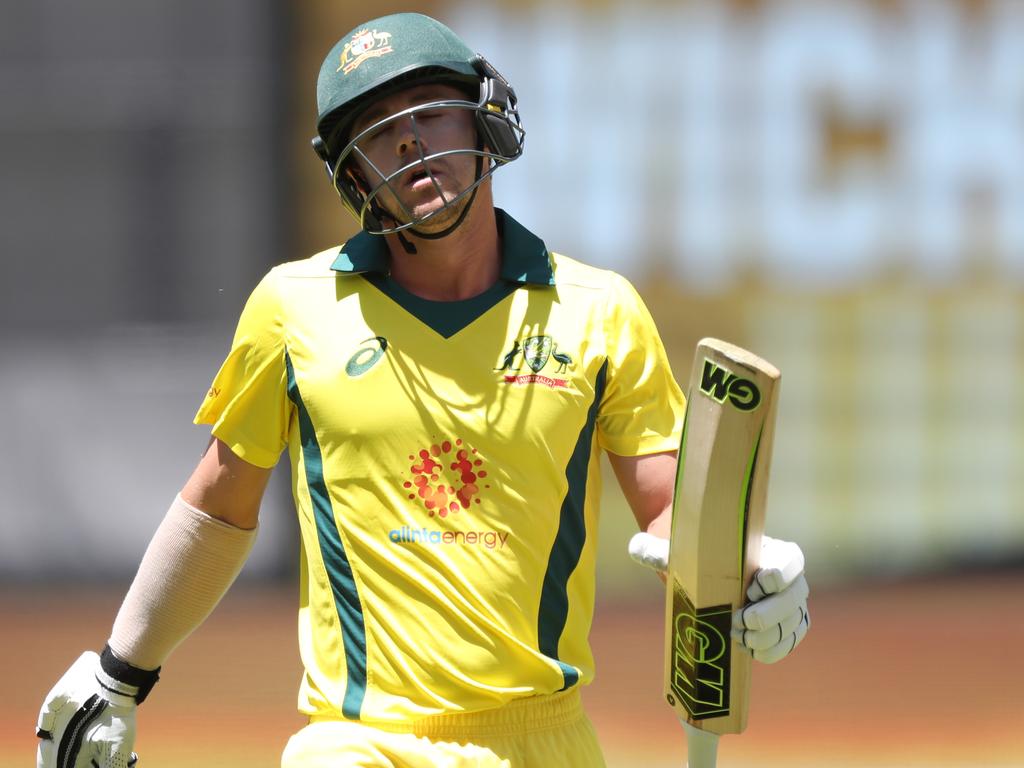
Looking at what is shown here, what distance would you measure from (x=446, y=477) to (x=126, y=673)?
2.33 ft

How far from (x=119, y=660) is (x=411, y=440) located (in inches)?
27.4

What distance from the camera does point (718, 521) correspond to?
8.17 ft

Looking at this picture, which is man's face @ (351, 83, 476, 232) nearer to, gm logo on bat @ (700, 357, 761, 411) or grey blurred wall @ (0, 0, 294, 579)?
gm logo on bat @ (700, 357, 761, 411)

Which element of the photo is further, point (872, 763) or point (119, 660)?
point (872, 763)

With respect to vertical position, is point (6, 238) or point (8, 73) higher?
point (8, 73)

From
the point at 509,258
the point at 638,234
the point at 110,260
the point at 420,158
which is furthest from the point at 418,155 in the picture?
the point at 110,260

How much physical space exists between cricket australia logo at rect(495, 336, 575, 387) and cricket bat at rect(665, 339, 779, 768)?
266 millimetres

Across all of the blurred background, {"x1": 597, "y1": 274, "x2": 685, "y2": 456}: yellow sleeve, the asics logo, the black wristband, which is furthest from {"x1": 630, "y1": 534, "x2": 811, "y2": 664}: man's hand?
the blurred background

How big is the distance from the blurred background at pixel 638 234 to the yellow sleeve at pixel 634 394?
223 inches

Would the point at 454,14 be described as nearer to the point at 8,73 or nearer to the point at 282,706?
the point at 8,73

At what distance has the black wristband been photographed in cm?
288

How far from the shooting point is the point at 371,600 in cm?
265

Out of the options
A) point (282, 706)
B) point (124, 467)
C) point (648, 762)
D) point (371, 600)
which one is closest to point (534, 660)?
point (371, 600)

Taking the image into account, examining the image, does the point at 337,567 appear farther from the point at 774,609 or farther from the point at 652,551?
the point at 774,609
